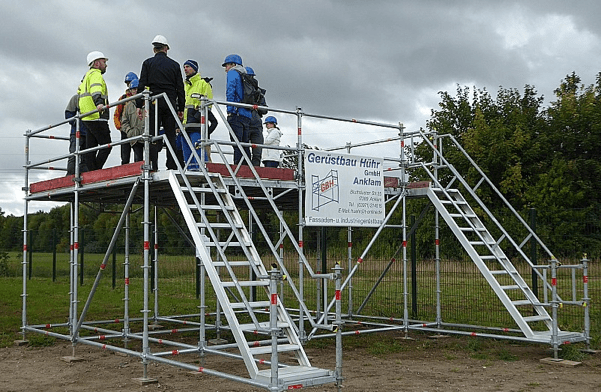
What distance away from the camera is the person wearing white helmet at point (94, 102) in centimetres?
1141

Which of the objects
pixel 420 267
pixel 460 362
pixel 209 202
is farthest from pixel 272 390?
pixel 420 267

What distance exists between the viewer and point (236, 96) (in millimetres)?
11531

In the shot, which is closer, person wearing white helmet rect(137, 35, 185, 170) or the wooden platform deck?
the wooden platform deck

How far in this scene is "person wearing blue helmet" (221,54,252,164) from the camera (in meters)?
11.3

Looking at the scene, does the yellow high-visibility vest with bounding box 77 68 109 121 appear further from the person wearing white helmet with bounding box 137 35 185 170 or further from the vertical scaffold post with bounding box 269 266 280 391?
the vertical scaffold post with bounding box 269 266 280 391

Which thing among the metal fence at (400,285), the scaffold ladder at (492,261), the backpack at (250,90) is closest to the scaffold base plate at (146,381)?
the metal fence at (400,285)

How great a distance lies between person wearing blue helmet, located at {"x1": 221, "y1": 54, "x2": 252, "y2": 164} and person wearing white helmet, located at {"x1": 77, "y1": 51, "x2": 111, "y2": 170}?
6.23 feet

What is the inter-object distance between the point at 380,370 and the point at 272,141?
4.98m

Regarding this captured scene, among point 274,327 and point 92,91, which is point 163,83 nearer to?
point 92,91

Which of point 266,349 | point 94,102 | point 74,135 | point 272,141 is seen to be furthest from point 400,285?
point 266,349

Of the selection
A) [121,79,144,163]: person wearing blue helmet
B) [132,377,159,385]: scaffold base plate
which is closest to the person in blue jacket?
[121,79,144,163]: person wearing blue helmet

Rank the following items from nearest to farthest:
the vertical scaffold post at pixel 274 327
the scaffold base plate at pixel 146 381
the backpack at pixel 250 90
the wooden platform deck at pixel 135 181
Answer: the vertical scaffold post at pixel 274 327 < the scaffold base plate at pixel 146 381 < the wooden platform deck at pixel 135 181 < the backpack at pixel 250 90

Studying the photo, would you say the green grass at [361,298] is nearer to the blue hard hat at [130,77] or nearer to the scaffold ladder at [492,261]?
the scaffold ladder at [492,261]

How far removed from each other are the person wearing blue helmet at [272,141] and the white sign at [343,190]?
6.22 feet
